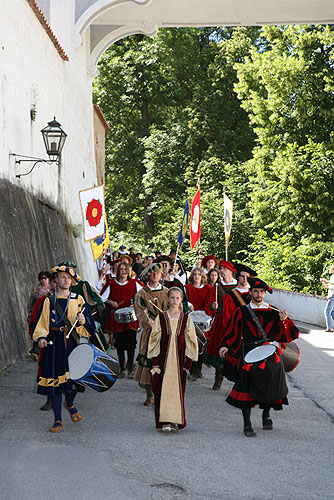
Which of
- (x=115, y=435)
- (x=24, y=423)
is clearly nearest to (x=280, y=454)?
(x=115, y=435)

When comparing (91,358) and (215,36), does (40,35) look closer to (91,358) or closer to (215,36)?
(91,358)

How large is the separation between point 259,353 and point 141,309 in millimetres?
2076

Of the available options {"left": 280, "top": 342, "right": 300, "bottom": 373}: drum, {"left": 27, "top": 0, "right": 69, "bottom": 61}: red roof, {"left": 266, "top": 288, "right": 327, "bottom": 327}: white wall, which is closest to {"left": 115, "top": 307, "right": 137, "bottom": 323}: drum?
{"left": 280, "top": 342, "right": 300, "bottom": 373}: drum

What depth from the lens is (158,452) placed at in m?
6.29

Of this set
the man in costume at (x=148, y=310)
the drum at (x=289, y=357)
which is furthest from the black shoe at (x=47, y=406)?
the drum at (x=289, y=357)

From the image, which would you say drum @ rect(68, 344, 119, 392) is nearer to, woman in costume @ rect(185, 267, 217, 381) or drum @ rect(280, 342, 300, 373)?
drum @ rect(280, 342, 300, 373)

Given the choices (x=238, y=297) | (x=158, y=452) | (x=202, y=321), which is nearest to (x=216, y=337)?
(x=202, y=321)

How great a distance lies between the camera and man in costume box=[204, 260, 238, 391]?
977 cm

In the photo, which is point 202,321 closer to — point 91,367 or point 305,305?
point 91,367

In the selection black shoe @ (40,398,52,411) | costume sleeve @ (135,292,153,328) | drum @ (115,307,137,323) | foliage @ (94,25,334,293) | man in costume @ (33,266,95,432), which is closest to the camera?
man in costume @ (33,266,95,432)

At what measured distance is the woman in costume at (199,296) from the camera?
10.6 meters

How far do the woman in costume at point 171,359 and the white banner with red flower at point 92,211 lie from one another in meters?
7.36

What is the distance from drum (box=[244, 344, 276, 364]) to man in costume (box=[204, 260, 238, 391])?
2.57 meters

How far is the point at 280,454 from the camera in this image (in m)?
6.30
